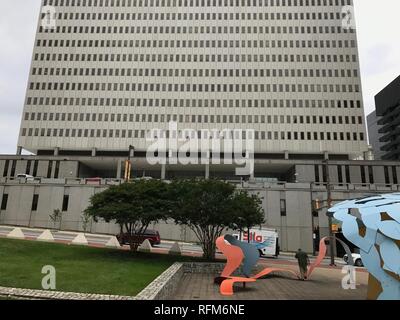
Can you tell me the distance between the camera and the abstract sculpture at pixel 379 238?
1125cm

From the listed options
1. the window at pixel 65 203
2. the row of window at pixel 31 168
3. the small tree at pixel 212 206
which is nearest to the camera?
the small tree at pixel 212 206

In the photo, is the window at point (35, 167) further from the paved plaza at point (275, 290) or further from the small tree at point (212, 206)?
the paved plaza at point (275, 290)

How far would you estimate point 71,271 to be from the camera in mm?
15727

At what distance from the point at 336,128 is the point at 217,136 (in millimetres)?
24488

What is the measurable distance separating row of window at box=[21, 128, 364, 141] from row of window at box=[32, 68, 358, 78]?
41.4ft

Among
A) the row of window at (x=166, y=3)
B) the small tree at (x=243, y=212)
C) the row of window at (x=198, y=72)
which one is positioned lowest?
the small tree at (x=243, y=212)

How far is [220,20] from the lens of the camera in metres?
76.7

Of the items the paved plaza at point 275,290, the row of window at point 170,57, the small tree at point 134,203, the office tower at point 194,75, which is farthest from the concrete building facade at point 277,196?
the paved plaza at point 275,290

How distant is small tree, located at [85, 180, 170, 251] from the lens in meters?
24.3

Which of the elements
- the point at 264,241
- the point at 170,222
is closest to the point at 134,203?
the point at 264,241

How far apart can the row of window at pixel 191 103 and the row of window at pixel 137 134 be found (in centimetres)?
577

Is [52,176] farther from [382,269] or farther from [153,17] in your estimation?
Answer: [382,269]

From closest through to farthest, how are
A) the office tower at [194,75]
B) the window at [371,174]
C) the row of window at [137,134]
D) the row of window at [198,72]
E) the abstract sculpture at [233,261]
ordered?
the abstract sculpture at [233,261]
the window at [371,174]
the row of window at [137,134]
the office tower at [194,75]
the row of window at [198,72]
